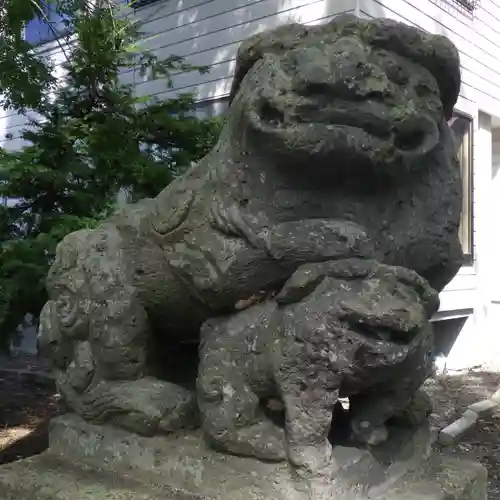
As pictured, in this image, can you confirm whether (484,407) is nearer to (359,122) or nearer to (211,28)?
(359,122)

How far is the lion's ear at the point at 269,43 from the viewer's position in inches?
61.9

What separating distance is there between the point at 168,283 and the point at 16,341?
95.8 inches

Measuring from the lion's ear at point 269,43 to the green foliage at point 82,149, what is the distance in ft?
6.46

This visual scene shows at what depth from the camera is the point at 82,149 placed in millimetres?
3896

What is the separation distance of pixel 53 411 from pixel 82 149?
2.13 meters

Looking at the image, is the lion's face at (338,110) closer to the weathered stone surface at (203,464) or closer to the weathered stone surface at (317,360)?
the weathered stone surface at (317,360)

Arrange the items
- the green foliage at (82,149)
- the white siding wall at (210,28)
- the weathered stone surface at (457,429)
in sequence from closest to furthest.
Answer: the green foliage at (82,149) → the weathered stone surface at (457,429) → the white siding wall at (210,28)

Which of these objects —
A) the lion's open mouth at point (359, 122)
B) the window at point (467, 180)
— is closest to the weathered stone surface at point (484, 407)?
the window at point (467, 180)

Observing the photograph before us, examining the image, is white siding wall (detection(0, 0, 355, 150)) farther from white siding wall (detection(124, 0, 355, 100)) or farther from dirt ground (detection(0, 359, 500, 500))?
dirt ground (detection(0, 359, 500, 500))

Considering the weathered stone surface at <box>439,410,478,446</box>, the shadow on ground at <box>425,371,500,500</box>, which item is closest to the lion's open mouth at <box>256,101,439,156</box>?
the shadow on ground at <box>425,371,500,500</box>

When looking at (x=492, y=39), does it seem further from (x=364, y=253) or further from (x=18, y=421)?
(x=364, y=253)

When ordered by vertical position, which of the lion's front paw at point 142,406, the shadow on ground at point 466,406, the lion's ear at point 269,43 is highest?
the lion's ear at point 269,43

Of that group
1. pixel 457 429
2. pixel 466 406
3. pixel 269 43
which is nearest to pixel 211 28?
pixel 466 406

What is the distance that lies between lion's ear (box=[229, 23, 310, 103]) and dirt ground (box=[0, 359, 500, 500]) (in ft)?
8.17
